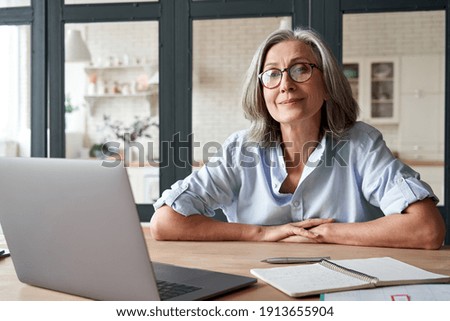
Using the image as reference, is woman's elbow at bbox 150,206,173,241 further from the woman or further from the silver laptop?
the silver laptop

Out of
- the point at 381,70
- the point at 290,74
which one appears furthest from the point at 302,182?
the point at 381,70

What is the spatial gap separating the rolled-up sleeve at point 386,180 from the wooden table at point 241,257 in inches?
7.9

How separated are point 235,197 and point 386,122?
207 inches

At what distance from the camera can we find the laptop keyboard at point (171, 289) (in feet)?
3.83

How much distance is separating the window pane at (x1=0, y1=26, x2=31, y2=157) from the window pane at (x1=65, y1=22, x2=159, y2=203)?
2315mm

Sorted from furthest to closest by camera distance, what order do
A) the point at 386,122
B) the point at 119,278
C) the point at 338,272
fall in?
the point at 386,122 < the point at 338,272 < the point at 119,278

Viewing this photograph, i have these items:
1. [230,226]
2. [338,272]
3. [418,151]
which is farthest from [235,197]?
[418,151]

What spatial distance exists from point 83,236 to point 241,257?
609 millimetres

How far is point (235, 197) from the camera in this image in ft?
7.81

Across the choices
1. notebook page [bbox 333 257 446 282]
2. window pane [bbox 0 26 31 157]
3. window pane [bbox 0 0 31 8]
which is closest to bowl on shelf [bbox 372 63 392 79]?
window pane [bbox 0 26 31 157]

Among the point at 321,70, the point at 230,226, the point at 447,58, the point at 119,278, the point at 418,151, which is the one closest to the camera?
the point at 119,278
